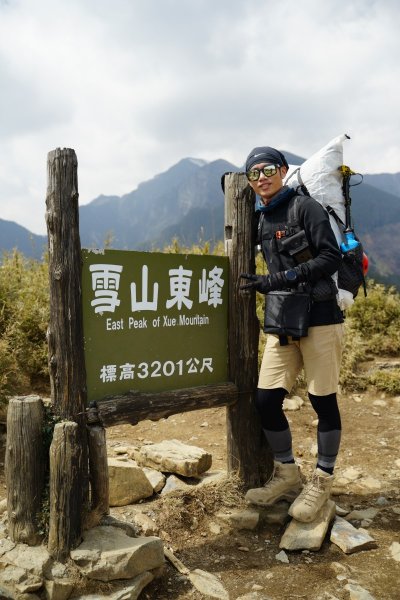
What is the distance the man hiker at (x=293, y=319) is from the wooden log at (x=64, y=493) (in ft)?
4.58

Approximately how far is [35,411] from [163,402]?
0.87 metres

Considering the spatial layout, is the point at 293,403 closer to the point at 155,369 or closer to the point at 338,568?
the point at 338,568

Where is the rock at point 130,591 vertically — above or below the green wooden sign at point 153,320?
below

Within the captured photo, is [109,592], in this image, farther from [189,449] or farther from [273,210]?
[273,210]

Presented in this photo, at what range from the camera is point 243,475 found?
3.86 metres

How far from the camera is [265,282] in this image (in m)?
3.42

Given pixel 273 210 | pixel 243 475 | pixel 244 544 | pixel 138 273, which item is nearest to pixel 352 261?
pixel 273 210

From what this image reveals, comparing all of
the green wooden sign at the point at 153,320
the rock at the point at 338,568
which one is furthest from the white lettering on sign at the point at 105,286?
the rock at the point at 338,568

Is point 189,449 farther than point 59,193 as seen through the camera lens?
Yes

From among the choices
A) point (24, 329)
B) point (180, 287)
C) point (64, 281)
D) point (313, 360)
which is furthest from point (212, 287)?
point (24, 329)

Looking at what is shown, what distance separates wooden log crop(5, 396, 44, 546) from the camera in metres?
2.78

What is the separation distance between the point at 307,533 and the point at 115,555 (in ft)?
4.52

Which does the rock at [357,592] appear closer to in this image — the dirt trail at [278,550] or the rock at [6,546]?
the dirt trail at [278,550]

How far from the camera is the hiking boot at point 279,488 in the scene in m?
3.61
